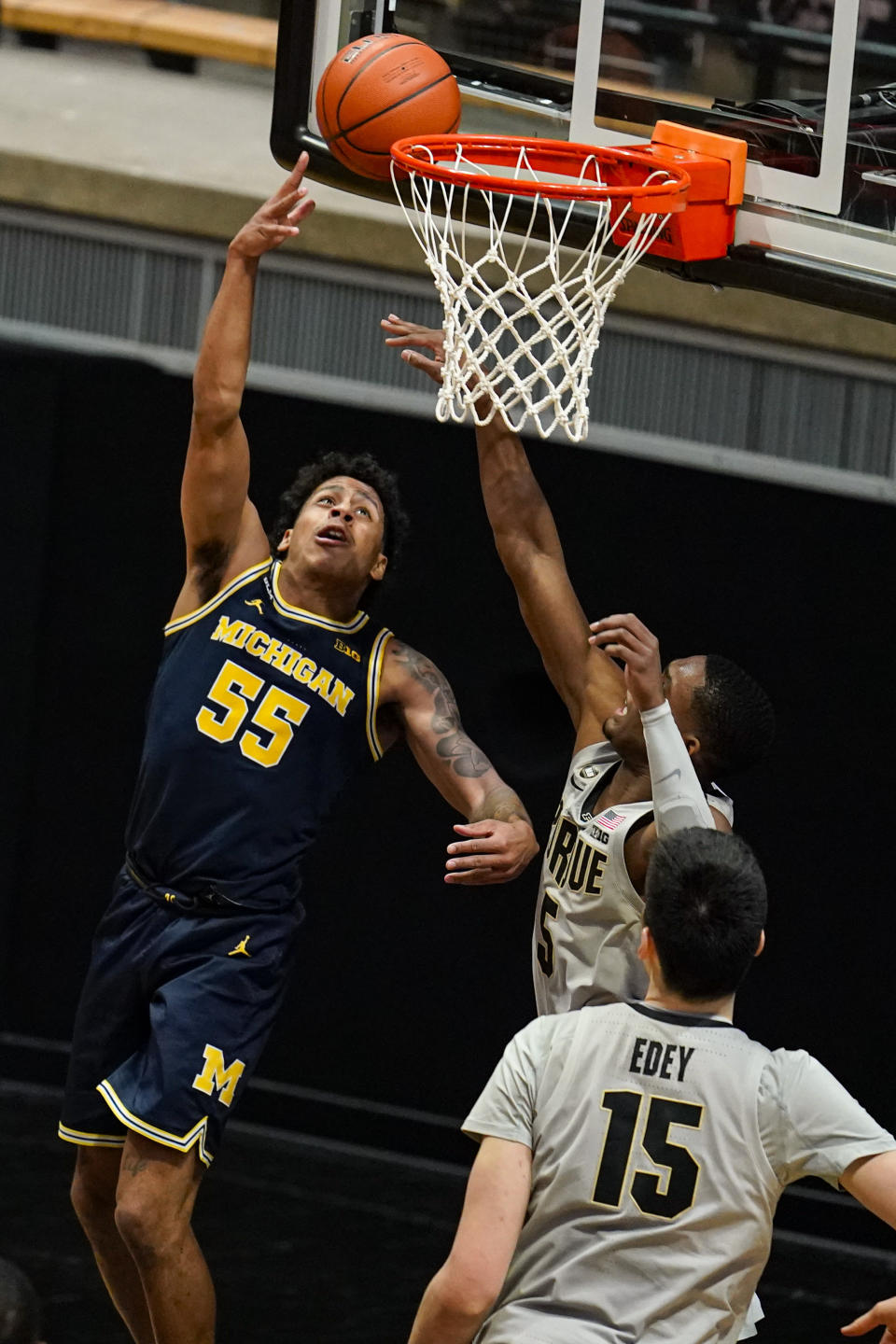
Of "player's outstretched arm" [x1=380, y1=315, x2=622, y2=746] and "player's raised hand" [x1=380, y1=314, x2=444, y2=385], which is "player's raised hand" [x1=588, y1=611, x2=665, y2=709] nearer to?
"player's outstretched arm" [x1=380, y1=315, x2=622, y2=746]

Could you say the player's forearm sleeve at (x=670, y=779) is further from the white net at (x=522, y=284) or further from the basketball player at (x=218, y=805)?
the white net at (x=522, y=284)

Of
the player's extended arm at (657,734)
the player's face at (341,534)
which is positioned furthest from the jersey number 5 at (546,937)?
the player's face at (341,534)

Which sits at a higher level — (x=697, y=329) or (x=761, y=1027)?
(x=697, y=329)

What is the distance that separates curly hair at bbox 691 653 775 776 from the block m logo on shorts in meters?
1.24

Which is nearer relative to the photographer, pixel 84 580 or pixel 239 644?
pixel 239 644

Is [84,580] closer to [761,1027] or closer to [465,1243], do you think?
[761,1027]

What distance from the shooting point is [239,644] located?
4059mm

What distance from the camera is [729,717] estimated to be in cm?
377

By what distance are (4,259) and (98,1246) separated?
11.9 feet

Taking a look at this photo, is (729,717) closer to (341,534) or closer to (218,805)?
(341,534)

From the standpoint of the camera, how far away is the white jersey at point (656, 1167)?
257 centimetres

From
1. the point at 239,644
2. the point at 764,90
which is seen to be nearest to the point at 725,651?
the point at 764,90

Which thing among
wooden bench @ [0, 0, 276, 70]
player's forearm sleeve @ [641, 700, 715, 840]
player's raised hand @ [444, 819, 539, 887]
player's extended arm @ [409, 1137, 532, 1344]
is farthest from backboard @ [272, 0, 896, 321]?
wooden bench @ [0, 0, 276, 70]

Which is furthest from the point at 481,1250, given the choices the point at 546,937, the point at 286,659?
the point at 286,659
